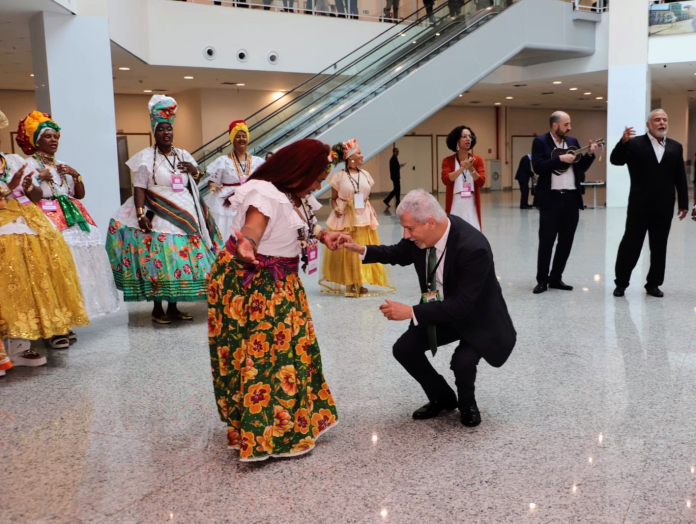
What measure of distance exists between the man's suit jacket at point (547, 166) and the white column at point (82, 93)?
5.49 meters

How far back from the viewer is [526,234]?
11797 millimetres

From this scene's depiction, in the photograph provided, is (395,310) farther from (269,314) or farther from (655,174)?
(655,174)

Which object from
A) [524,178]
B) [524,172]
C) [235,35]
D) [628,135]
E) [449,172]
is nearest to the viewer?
[628,135]

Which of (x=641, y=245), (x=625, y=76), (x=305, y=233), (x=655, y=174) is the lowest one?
(x=641, y=245)

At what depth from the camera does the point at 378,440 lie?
332cm

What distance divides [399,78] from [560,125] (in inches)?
310

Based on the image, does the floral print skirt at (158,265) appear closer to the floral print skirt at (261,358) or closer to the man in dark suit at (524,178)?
the floral print skirt at (261,358)

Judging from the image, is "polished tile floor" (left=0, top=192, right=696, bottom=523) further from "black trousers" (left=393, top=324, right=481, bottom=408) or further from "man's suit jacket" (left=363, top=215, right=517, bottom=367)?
"man's suit jacket" (left=363, top=215, right=517, bottom=367)

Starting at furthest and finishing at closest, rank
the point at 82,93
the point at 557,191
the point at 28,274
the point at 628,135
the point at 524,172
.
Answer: the point at 524,172, the point at 82,93, the point at 557,191, the point at 628,135, the point at 28,274

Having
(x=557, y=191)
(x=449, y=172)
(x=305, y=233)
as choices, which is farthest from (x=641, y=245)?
(x=305, y=233)

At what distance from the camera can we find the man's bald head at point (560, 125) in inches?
262

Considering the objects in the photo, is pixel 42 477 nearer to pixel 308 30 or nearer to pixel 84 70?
pixel 84 70

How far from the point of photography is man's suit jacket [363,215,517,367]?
3193 mm

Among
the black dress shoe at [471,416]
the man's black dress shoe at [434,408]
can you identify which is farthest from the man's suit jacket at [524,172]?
the black dress shoe at [471,416]
